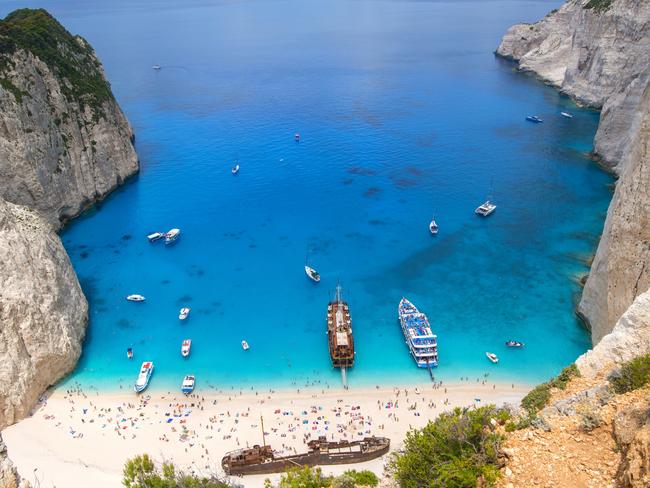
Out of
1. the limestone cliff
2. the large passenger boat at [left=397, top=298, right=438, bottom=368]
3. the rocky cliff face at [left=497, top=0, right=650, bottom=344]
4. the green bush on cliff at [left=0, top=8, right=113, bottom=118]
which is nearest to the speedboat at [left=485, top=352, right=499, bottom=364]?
the large passenger boat at [left=397, top=298, right=438, bottom=368]

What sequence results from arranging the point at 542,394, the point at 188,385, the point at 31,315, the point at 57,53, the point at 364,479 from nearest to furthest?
the point at 364,479 → the point at 542,394 → the point at 31,315 → the point at 188,385 → the point at 57,53

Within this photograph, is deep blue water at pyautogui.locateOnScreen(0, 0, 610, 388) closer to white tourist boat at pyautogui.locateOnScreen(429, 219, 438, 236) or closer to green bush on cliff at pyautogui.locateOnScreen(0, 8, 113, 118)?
white tourist boat at pyautogui.locateOnScreen(429, 219, 438, 236)

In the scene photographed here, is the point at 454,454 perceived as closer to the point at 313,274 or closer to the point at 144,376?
the point at 144,376

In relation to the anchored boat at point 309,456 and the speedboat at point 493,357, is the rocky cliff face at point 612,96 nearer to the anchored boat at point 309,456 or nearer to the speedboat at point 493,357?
the speedboat at point 493,357

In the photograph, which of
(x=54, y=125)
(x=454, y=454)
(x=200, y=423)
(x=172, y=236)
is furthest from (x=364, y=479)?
(x=54, y=125)

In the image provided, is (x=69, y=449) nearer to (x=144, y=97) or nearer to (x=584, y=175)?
(x=584, y=175)

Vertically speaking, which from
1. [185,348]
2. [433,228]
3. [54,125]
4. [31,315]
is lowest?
[185,348]

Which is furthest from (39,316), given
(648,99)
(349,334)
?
(648,99)
